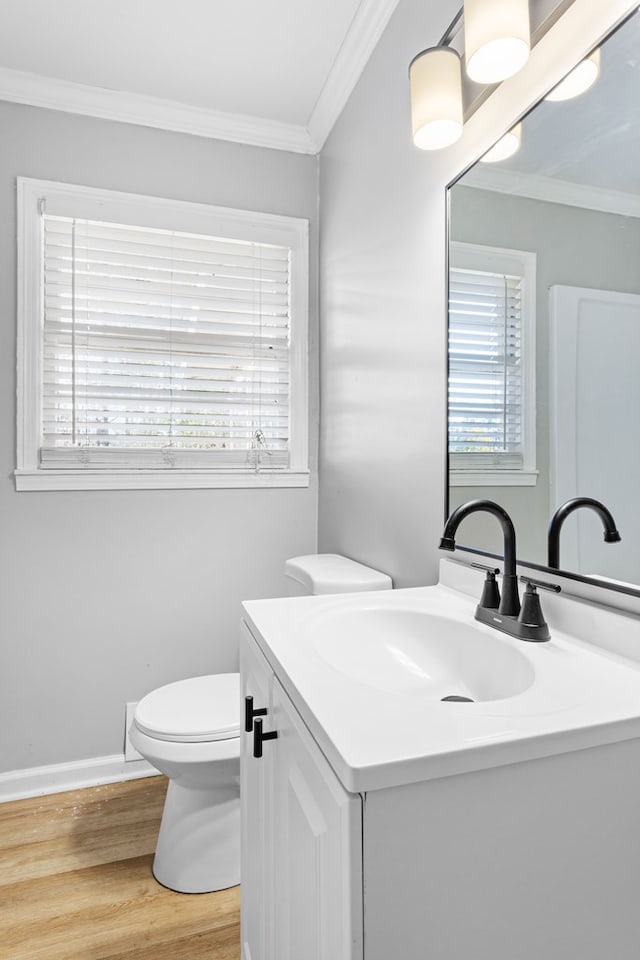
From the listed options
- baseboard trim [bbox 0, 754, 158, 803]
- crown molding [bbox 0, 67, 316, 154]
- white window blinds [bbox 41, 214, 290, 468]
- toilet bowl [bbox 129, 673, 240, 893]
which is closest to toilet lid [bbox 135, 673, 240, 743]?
toilet bowl [bbox 129, 673, 240, 893]

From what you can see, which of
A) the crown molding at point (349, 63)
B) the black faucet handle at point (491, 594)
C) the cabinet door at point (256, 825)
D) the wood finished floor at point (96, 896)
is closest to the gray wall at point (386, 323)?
the crown molding at point (349, 63)

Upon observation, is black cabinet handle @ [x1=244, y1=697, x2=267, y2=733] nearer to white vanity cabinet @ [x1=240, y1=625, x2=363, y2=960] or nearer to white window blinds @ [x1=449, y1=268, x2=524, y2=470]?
white vanity cabinet @ [x1=240, y1=625, x2=363, y2=960]

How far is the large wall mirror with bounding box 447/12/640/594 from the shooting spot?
2.83ft

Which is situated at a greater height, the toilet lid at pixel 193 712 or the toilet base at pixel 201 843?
the toilet lid at pixel 193 712

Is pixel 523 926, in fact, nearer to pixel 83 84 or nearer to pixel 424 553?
pixel 424 553

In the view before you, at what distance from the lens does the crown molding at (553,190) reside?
2.84 feet

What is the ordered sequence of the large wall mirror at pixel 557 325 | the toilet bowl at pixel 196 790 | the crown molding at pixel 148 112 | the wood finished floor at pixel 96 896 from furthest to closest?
the crown molding at pixel 148 112, the toilet bowl at pixel 196 790, the wood finished floor at pixel 96 896, the large wall mirror at pixel 557 325

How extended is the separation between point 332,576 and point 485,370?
2.54 feet

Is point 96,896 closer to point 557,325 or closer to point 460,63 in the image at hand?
point 557,325

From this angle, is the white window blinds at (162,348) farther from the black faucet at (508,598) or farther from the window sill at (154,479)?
the black faucet at (508,598)

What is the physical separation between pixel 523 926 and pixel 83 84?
8.43 ft

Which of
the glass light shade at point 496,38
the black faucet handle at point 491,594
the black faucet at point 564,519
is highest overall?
the glass light shade at point 496,38

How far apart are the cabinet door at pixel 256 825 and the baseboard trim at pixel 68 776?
1079mm

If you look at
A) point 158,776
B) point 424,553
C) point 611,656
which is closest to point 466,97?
point 424,553
